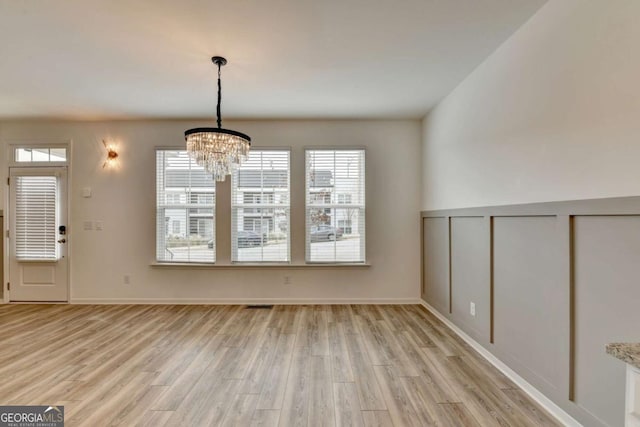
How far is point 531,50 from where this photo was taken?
218 cm

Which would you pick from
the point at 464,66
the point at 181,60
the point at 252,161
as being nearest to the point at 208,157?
the point at 181,60

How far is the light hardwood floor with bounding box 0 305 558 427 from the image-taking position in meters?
1.97

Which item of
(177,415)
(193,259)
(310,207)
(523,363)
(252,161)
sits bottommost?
(177,415)

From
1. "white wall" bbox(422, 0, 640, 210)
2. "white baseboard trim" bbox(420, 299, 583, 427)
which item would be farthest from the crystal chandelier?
"white baseboard trim" bbox(420, 299, 583, 427)

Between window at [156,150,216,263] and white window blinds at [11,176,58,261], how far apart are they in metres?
1.59

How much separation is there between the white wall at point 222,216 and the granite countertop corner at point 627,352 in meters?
3.49

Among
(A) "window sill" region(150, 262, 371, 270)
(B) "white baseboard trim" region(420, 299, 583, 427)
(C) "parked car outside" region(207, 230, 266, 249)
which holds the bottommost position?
(B) "white baseboard trim" region(420, 299, 583, 427)

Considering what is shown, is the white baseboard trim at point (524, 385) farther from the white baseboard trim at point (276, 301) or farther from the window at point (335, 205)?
the window at point (335, 205)

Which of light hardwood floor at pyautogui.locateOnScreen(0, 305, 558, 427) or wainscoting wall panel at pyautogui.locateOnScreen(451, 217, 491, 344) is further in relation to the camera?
wainscoting wall panel at pyautogui.locateOnScreen(451, 217, 491, 344)

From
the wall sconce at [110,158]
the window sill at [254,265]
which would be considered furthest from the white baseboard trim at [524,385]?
the wall sconce at [110,158]

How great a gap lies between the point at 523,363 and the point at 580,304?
76cm

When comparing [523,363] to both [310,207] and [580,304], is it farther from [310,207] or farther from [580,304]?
[310,207]

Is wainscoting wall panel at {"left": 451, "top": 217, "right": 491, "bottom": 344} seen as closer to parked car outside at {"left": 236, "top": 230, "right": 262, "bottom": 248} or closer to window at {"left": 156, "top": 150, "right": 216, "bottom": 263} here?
parked car outside at {"left": 236, "top": 230, "right": 262, "bottom": 248}

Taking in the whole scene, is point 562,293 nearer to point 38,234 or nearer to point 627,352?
point 627,352
